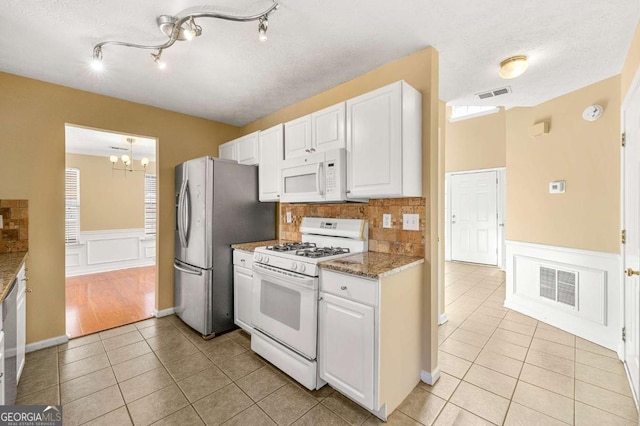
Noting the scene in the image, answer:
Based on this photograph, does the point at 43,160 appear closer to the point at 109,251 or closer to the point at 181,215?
the point at 181,215

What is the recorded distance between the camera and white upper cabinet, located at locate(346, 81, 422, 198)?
78.6 inches

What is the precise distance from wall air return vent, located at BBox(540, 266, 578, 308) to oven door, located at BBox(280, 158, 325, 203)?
9.09 feet

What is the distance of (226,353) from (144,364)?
66 cm

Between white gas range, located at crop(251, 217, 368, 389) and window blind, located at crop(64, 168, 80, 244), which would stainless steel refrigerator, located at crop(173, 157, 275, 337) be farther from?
window blind, located at crop(64, 168, 80, 244)

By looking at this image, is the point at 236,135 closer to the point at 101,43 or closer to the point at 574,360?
the point at 101,43

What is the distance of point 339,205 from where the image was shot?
2846 millimetres

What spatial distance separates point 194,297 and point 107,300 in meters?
1.96

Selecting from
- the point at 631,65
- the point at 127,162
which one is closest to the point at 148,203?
the point at 127,162

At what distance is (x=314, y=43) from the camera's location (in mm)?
2115

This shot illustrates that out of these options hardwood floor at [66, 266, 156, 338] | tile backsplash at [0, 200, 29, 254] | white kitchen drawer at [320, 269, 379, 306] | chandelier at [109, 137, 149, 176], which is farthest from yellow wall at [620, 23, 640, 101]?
chandelier at [109, 137, 149, 176]

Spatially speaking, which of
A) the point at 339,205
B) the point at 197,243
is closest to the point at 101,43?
the point at 197,243

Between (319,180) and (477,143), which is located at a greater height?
(477,143)

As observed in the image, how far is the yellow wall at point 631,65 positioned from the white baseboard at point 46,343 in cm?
519

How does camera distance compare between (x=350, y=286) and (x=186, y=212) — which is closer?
(x=350, y=286)
